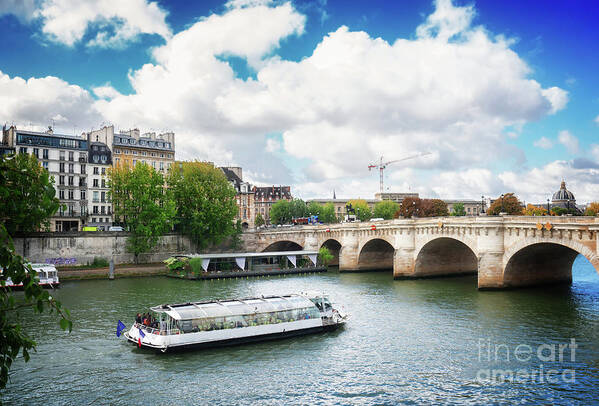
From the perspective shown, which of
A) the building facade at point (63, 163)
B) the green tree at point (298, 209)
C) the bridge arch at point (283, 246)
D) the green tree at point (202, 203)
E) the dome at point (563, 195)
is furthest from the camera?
the green tree at point (298, 209)

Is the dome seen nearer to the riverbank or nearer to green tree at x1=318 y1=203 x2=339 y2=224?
green tree at x1=318 y1=203 x2=339 y2=224

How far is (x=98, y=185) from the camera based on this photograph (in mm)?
87562

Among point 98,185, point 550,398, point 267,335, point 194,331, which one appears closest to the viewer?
point 550,398

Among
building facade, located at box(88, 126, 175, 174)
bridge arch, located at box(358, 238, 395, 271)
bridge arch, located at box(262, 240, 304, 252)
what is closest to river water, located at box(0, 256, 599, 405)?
bridge arch, located at box(358, 238, 395, 271)

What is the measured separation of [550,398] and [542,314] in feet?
59.8

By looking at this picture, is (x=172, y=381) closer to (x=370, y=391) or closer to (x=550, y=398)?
(x=370, y=391)

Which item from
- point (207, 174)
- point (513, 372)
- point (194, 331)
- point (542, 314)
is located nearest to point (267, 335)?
point (194, 331)

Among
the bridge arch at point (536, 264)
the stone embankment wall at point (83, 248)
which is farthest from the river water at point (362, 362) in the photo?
the stone embankment wall at point (83, 248)

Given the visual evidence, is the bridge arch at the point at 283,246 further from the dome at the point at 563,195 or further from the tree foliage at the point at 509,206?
the dome at the point at 563,195

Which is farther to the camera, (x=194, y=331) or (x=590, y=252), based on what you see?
(x=590, y=252)

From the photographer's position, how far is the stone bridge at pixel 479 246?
42125 mm

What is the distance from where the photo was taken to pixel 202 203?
80500 mm

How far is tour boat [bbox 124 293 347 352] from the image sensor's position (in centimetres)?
3053

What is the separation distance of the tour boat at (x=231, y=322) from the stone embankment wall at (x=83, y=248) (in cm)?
4356
